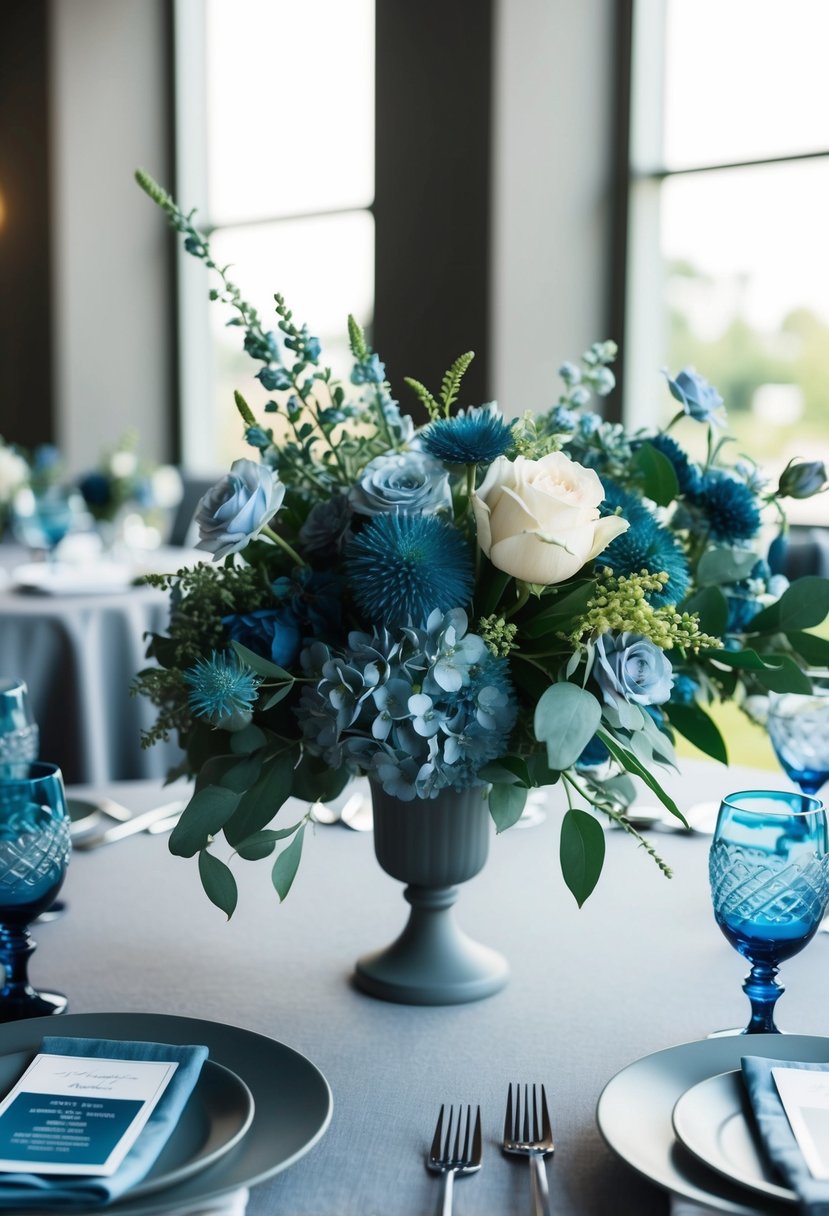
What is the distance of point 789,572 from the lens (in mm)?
2094

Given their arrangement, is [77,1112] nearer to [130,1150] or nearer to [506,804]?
[130,1150]

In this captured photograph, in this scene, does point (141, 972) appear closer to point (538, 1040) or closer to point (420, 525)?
point (538, 1040)

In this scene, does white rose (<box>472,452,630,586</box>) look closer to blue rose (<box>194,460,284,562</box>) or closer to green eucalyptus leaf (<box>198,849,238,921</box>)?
blue rose (<box>194,460,284,562</box>)

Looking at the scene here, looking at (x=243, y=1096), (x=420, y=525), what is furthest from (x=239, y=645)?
(x=243, y=1096)

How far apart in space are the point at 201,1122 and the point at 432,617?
1.03ft

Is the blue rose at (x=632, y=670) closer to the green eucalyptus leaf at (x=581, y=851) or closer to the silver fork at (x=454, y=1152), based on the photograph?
the green eucalyptus leaf at (x=581, y=851)

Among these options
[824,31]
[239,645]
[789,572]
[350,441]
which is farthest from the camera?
[824,31]

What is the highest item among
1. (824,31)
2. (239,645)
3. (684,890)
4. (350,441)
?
(824,31)

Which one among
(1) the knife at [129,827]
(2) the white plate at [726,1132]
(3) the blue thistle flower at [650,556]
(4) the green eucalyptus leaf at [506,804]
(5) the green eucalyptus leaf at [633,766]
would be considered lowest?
(1) the knife at [129,827]

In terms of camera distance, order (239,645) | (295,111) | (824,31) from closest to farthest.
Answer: (239,645), (824,31), (295,111)

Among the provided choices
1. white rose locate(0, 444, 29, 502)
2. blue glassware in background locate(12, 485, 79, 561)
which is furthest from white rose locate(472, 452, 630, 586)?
white rose locate(0, 444, 29, 502)

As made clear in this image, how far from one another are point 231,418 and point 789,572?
12.6 ft

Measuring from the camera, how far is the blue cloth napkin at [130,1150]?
595 mm

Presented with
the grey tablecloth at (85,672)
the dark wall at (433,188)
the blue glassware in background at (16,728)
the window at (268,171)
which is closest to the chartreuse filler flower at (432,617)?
the blue glassware in background at (16,728)
